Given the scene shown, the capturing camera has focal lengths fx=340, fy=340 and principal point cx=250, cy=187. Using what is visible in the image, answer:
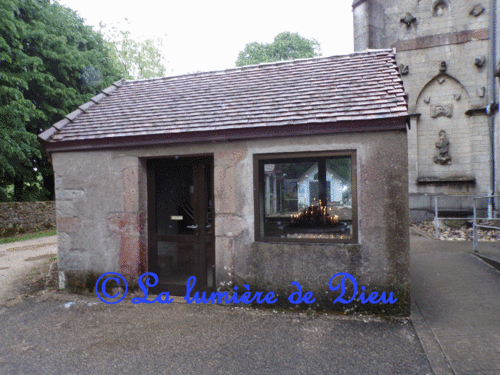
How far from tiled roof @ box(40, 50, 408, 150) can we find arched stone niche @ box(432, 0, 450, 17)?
10906 millimetres

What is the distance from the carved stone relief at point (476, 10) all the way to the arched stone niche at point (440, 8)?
2.99ft

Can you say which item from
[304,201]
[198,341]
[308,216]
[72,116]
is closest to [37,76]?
[72,116]

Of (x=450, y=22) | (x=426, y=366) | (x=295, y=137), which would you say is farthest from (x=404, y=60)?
(x=426, y=366)

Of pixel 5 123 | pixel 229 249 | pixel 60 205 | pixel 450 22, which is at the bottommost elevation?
pixel 229 249

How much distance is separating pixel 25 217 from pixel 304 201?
1798 centimetres

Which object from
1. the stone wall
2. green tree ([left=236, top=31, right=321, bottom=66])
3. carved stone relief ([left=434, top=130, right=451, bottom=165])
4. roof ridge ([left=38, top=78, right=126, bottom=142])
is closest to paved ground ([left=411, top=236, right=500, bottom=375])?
the stone wall

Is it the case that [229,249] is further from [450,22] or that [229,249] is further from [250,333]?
[450,22]

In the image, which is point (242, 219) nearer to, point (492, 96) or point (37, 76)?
point (492, 96)

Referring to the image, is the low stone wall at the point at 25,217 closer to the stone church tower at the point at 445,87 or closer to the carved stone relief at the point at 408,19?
the stone church tower at the point at 445,87

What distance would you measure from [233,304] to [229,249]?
2.84 feet

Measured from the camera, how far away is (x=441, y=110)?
14.6 metres

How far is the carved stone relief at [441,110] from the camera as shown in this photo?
14.6 m

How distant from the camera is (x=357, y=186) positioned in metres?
5.07

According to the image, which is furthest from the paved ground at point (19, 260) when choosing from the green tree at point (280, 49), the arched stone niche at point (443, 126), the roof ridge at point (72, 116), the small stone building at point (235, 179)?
the green tree at point (280, 49)
